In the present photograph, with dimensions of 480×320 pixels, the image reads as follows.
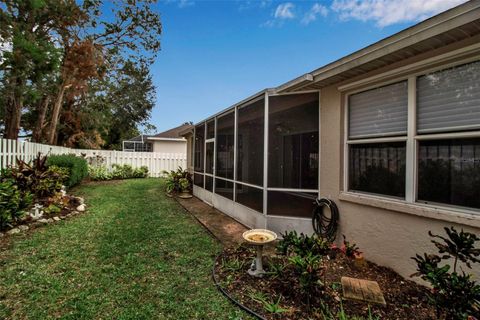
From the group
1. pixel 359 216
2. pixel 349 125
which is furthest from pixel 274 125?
pixel 359 216

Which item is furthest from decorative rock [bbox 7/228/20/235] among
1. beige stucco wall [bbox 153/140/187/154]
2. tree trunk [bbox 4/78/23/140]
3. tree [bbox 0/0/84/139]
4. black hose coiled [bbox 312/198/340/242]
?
beige stucco wall [bbox 153/140/187/154]

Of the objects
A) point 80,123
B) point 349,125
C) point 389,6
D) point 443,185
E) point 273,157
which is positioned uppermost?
Answer: point 389,6

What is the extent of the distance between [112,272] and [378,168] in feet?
13.2

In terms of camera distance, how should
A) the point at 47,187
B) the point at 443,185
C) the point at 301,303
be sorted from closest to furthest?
the point at 301,303 → the point at 443,185 → the point at 47,187

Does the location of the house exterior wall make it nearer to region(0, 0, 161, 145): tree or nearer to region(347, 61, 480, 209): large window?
region(347, 61, 480, 209): large window

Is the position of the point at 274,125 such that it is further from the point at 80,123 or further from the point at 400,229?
the point at 80,123

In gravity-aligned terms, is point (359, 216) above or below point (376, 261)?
above

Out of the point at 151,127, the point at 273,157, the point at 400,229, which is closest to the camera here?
the point at 400,229

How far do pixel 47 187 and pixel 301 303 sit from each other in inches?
266

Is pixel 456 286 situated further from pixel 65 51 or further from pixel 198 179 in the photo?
pixel 65 51

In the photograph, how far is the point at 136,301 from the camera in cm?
268

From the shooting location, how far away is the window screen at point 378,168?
10.6ft

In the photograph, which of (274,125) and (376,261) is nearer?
(376,261)

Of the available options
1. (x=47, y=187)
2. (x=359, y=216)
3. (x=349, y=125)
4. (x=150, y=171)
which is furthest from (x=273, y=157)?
(x=150, y=171)
